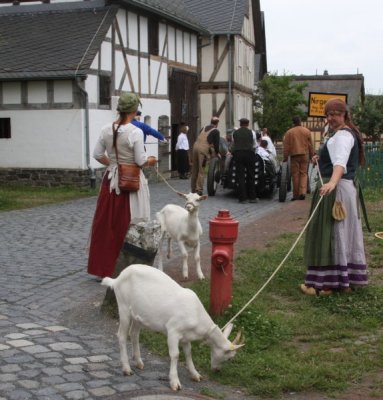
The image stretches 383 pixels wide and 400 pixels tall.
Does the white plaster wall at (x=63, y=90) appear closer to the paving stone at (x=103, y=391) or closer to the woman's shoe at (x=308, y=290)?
the woman's shoe at (x=308, y=290)

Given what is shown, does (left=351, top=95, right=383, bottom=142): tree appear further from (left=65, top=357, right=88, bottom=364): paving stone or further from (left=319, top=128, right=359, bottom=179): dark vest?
(left=65, top=357, right=88, bottom=364): paving stone

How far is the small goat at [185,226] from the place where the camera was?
8.32m

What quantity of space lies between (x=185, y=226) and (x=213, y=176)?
10.8 metres

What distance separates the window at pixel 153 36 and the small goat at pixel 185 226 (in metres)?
18.0

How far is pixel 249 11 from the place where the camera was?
40188 mm

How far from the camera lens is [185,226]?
28.0 ft

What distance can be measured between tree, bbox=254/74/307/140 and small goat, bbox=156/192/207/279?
3681cm

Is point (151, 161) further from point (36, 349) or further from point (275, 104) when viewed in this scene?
point (275, 104)

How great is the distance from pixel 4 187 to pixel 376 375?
18.1 m

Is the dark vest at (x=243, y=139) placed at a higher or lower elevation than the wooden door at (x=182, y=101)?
lower

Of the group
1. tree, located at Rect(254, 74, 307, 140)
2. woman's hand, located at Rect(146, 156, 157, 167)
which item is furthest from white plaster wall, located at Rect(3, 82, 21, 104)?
tree, located at Rect(254, 74, 307, 140)

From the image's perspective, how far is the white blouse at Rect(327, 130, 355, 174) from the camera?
279 inches

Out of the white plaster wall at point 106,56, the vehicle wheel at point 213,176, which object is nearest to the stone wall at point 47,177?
the white plaster wall at point 106,56

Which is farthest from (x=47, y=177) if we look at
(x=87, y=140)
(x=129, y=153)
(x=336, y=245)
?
(x=336, y=245)
